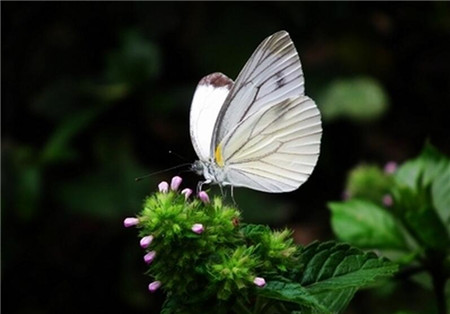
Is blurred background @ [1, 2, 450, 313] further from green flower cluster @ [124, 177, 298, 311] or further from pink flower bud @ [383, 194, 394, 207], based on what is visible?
green flower cluster @ [124, 177, 298, 311]

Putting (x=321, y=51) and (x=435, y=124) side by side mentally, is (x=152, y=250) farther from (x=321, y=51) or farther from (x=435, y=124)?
(x=435, y=124)

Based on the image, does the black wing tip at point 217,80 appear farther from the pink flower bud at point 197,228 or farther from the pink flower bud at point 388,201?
the pink flower bud at point 388,201

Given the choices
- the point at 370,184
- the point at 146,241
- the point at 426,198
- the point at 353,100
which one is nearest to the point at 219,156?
the point at 146,241

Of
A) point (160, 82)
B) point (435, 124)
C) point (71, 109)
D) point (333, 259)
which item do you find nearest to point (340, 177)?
point (435, 124)

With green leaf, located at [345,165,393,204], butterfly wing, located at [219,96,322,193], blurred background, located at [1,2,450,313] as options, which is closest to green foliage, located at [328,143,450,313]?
green leaf, located at [345,165,393,204]

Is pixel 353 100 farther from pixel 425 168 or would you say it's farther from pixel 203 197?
pixel 203 197

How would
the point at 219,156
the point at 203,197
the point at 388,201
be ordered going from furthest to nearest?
the point at 388,201
the point at 219,156
the point at 203,197
